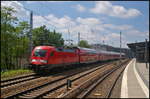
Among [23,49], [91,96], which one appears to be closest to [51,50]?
[91,96]

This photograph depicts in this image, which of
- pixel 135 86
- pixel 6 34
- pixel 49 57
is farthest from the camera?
pixel 6 34

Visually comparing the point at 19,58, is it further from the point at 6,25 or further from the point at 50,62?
the point at 50,62

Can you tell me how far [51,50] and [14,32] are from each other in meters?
16.9

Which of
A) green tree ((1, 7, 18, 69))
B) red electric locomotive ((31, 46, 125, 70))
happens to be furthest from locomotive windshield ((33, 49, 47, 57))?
green tree ((1, 7, 18, 69))

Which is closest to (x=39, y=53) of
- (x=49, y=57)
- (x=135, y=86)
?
(x=49, y=57)

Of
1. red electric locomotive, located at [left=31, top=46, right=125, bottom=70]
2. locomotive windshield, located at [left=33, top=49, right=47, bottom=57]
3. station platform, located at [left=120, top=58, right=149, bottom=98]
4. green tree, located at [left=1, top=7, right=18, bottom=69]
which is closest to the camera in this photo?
station platform, located at [left=120, top=58, right=149, bottom=98]

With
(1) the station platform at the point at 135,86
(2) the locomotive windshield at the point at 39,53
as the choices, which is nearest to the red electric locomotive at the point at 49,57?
(2) the locomotive windshield at the point at 39,53

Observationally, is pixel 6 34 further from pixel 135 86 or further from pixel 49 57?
pixel 135 86

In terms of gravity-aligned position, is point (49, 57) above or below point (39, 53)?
below

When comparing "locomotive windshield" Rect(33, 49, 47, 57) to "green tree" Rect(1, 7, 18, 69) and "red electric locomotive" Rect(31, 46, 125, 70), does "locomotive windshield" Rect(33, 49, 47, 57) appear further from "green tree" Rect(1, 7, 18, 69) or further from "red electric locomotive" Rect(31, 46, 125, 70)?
"green tree" Rect(1, 7, 18, 69)

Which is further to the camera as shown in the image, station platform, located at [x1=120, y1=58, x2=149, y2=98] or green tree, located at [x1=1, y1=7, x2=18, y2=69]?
green tree, located at [x1=1, y1=7, x2=18, y2=69]

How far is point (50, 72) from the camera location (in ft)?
86.6

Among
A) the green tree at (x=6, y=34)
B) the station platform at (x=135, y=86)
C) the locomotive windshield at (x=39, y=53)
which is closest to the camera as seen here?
the station platform at (x=135, y=86)

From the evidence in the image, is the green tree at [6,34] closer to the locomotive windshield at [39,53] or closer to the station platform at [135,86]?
the locomotive windshield at [39,53]
